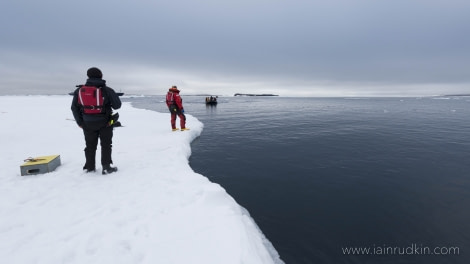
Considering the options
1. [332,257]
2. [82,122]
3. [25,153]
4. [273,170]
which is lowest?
[332,257]

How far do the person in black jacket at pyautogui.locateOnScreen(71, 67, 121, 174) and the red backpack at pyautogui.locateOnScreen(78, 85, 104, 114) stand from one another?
0.07 m

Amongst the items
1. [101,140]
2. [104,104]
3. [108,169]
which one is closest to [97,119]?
[104,104]

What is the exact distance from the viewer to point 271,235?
4.78 meters

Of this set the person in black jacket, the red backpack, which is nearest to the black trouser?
the person in black jacket

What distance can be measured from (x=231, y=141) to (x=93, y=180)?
8460 mm

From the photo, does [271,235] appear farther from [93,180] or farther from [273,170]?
[93,180]

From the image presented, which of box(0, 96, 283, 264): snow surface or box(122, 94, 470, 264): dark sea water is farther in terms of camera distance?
box(122, 94, 470, 264): dark sea water

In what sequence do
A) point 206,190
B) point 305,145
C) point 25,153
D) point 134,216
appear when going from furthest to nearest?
point 305,145 → point 25,153 → point 206,190 → point 134,216

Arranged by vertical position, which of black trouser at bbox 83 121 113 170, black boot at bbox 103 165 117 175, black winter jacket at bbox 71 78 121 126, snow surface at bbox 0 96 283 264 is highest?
black winter jacket at bbox 71 78 121 126

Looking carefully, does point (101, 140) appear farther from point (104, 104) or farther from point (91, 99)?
point (91, 99)

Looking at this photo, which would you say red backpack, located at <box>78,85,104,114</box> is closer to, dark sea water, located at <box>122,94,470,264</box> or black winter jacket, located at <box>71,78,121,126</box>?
black winter jacket, located at <box>71,78,121,126</box>

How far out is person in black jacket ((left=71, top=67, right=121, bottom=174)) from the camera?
559 cm

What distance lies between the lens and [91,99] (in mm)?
5543

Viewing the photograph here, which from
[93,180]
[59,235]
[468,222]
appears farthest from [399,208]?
[93,180]
